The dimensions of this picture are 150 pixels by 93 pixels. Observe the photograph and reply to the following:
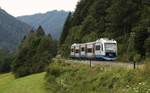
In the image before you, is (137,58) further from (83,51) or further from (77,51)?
(77,51)

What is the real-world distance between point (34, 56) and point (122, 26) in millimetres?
43779

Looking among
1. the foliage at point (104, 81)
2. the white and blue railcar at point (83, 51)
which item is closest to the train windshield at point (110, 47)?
the white and blue railcar at point (83, 51)

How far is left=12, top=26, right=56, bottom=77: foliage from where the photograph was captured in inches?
4126

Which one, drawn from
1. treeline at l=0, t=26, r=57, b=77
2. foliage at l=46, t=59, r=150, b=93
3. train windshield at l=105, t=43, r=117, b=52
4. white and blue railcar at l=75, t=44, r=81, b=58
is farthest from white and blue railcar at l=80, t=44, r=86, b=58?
treeline at l=0, t=26, r=57, b=77

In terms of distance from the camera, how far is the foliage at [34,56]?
10481 centimetres

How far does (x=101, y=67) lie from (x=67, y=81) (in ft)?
14.9

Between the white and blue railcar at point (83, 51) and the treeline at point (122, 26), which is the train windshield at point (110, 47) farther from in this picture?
the white and blue railcar at point (83, 51)

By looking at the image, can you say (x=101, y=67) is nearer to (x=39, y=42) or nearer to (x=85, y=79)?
(x=85, y=79)

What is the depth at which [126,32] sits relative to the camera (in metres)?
68.9

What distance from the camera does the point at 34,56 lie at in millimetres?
109812

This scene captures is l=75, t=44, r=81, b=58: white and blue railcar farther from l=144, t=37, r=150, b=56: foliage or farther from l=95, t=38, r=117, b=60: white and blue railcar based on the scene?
l=144, t=37, r=150, b=56: foliage

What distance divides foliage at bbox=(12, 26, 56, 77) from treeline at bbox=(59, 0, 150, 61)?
11.8 meters

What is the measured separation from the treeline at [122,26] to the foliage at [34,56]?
11820 millimetres

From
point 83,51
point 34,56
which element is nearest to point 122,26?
point 83,51
